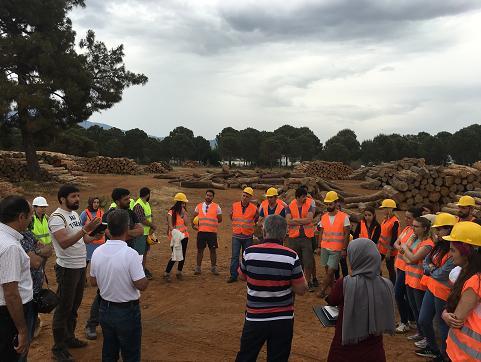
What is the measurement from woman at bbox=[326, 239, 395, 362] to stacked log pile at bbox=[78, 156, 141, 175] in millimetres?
32861

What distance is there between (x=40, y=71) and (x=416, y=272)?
71.7 feet

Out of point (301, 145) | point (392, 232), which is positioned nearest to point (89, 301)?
point (392, 232)

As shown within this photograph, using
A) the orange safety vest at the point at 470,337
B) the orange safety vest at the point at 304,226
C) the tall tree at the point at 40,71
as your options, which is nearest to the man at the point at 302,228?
the orange safety vest at the point at 304,226

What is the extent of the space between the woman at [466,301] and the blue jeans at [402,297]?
9.09 ft

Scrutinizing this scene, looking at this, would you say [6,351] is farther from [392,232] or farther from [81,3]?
[81,3]

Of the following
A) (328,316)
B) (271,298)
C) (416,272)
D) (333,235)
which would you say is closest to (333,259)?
(333,235)

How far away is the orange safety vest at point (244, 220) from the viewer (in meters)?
8.78

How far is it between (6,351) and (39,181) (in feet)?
73.7

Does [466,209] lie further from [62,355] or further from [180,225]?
[62,355]

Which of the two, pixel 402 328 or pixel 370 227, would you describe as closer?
pixel 402 328

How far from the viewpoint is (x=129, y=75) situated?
85.7 feet

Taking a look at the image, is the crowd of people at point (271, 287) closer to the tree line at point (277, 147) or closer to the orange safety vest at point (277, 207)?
the orange safety vest at point (277, 207)

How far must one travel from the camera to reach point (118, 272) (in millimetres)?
3941

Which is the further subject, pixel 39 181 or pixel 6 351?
pixel 39 181
